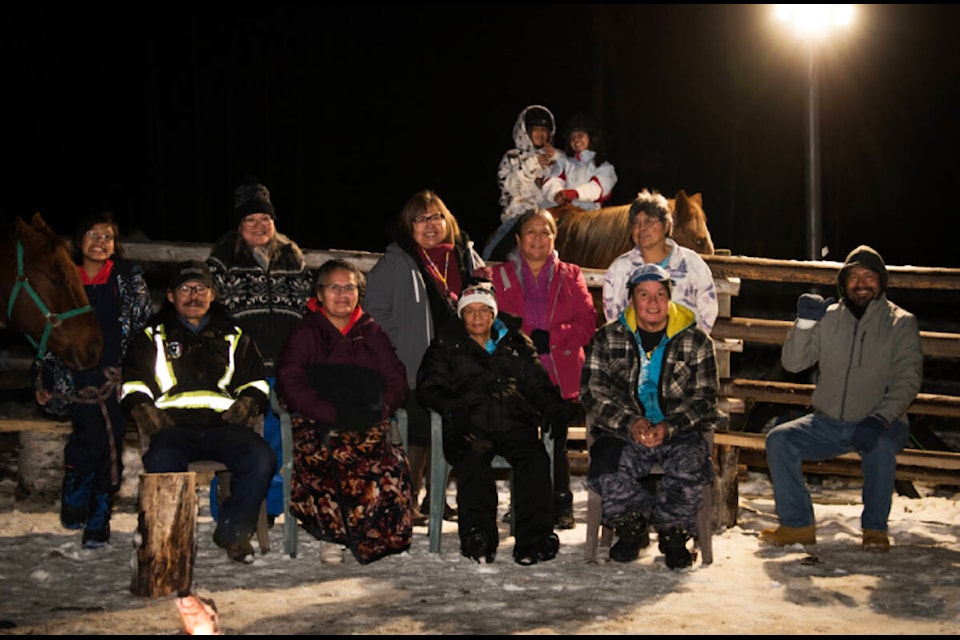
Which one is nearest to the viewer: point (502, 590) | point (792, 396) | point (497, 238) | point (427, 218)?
point (502, 590)

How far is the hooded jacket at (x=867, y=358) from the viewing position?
623cm

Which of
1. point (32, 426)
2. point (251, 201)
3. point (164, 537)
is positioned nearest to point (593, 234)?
point (251, 201)

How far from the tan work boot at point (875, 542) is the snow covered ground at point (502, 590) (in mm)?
65

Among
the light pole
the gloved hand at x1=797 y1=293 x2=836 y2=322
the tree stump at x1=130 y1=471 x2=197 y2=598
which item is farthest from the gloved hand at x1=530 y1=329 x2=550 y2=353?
the light pole

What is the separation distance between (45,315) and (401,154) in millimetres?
19478

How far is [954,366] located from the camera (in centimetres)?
1463

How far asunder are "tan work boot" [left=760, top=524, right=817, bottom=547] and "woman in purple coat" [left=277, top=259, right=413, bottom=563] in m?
2.13

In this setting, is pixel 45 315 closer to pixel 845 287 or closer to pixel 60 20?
pixel 845 287

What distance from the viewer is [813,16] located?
38.3 ft

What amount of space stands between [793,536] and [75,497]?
405cm

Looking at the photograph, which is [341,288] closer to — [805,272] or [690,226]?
[805,272]

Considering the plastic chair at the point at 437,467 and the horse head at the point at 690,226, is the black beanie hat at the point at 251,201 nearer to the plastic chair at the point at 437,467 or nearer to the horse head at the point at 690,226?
the plastic chair at the point at 437,467

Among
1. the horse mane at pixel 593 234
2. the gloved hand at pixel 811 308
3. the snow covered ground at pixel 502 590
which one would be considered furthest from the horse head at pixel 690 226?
the snow covered ground at pixel 502 590

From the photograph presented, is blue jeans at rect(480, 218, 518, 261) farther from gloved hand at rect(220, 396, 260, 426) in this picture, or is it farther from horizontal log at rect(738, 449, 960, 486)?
gloved hand at rect(220, 396, 260, 426)
